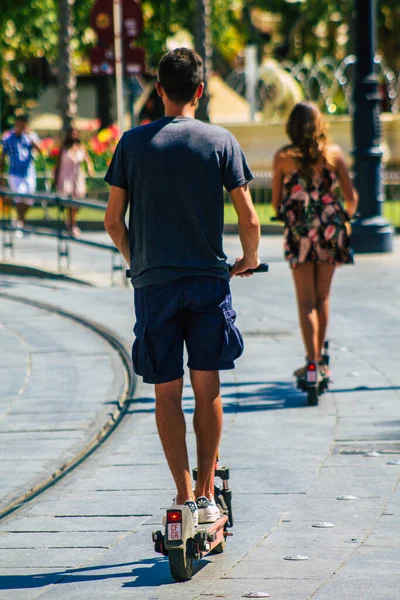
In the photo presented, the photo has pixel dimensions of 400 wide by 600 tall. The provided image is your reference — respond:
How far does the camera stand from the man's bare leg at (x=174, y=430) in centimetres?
458

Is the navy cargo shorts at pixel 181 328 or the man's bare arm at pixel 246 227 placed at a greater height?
the man's bare arm at pixel 246 227

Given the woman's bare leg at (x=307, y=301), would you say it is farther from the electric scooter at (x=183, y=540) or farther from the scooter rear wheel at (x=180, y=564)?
the scooter rear wheel at (x=180, y=564)

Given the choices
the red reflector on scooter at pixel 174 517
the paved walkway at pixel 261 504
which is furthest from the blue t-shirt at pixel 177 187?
the paved walkway at pixel 261 504

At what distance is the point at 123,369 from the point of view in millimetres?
8727

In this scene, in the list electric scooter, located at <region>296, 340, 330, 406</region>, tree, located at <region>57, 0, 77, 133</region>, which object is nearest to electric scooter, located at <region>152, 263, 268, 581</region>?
electric scooter, located at <region>296, 340, 330, 406</region>

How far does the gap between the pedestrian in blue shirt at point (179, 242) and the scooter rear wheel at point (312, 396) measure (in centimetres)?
276

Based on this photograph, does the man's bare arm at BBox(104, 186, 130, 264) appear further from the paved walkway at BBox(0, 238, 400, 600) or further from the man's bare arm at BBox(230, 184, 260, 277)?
the paved walkway at BBox(0, 238, 400, 600)

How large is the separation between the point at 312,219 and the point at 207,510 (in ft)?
10.9

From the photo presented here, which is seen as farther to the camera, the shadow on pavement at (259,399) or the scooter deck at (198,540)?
the shadow on pavement at (259,399)

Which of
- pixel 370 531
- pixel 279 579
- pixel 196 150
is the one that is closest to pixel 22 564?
pixel 279 579

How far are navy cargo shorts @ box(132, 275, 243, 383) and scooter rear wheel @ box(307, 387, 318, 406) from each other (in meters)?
2.80

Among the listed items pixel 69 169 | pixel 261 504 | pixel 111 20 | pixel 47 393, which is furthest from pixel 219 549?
pixel 111 20

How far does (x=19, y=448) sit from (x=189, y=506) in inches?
88.6

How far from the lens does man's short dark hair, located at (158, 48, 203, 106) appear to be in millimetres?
4492
